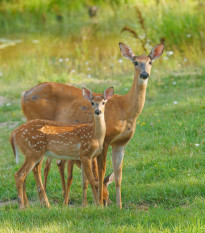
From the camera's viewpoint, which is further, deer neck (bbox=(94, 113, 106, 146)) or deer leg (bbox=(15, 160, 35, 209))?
deer leg (bbox=(15, 160, 35, 209))

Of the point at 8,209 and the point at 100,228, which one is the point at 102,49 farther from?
the point at 100,228

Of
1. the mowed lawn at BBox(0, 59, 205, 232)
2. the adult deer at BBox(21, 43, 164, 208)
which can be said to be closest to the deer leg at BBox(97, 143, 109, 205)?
the adult deer at BBox(21, 43, 164, 208)

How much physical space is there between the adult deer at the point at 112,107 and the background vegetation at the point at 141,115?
0.54m

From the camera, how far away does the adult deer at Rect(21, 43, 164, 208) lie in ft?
18.5

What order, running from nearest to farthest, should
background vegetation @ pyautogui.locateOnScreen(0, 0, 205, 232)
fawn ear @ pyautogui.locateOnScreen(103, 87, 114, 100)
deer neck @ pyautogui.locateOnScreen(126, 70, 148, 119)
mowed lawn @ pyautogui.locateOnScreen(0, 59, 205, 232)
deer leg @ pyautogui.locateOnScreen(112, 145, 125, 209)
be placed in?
mowed lawn @ pyautogui.locateOnScreen(0, 59, 205, 232)
background vegetation @ pyautogui.locateOnScreen(0, 0, 205, 232)
fawn ear @ pyautogui.locateOnScreen(103, 87, 114, 100)
deer neck @ pyautogui.locateOnScreen(126, 70, 148, 119)
deer leg @ pyautogui.locateOnScreen(112, 145, 125, 209)

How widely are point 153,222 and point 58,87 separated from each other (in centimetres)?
252

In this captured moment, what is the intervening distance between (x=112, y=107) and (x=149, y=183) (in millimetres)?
1062

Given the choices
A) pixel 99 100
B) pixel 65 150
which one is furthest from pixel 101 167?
pixel 99 100

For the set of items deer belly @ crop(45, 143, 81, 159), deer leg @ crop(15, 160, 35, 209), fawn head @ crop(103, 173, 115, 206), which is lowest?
fawn head @ crop(103, 173, 115, 206)

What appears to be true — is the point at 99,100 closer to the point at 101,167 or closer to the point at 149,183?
the point at 101,167

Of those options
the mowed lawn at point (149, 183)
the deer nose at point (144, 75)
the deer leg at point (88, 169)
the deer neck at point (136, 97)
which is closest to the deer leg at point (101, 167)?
the deer leg at point (88, 169)

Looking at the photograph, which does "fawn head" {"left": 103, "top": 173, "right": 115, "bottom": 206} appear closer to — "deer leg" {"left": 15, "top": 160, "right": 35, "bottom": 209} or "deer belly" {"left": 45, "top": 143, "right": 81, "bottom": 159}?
"deer belly" {"left": 45, "top": 143, "right": 81, "bottom": 159}

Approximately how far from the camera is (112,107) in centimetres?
578

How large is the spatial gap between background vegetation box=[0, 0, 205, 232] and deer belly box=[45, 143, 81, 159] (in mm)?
575
